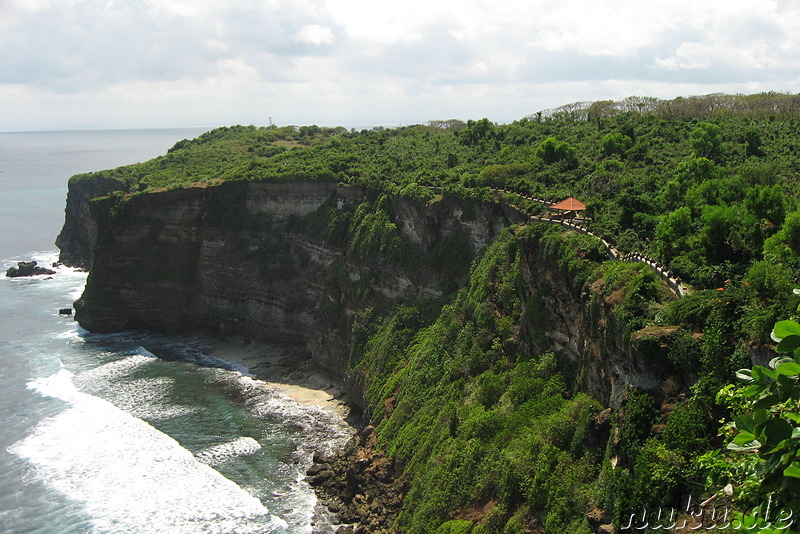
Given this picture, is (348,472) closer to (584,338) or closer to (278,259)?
(584,338)

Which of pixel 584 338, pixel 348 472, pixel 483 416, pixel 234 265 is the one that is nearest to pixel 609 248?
pixel 584 338

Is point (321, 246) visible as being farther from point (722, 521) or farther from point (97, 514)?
point (722, 521)

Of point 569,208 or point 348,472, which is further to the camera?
point 569,208

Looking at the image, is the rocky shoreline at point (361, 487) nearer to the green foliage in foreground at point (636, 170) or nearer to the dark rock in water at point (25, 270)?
the green foliage in foreground at point (636, 170)

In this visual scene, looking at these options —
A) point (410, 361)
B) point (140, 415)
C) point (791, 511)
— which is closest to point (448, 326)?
point (410, 361)

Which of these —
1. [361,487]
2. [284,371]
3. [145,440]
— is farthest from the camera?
[284,371]

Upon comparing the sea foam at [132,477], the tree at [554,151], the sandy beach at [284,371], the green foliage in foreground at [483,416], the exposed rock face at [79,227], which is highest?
the tree at [554,151]

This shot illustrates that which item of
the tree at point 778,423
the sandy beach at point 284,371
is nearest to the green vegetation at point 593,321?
the tree at point 778,423
